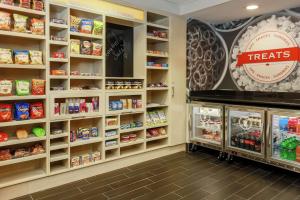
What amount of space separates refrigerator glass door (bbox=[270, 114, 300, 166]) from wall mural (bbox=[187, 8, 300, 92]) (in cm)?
72

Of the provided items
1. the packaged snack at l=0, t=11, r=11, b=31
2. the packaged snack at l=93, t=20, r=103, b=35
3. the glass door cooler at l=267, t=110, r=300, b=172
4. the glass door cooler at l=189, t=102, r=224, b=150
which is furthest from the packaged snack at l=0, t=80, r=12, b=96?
the glass door cooler at l=267, t=110, r=300, b=172

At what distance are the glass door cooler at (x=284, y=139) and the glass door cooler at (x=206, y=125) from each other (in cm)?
72

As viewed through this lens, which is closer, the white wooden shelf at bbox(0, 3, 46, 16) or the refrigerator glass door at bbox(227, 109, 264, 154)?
the white wooden shelf at bbox(0, 3, 46, 16)

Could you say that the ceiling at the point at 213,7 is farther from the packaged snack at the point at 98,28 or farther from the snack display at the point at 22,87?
the snack display at the point at 22,87

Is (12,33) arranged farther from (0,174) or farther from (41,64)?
(0,174)

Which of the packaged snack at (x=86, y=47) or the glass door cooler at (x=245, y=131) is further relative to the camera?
the glass door cooler at (x=245, y=131)

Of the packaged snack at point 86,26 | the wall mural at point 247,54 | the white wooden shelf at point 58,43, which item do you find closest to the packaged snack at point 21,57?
the white wooden shelf at point 58,43

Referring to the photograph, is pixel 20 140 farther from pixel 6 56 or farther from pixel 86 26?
pixel 86 26

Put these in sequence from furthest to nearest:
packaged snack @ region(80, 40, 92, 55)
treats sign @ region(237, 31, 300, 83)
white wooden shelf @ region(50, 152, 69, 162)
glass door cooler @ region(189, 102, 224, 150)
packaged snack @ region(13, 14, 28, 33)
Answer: glass door cooler @ region(189, 102, 224, 150)
treats sign @ region(237, 31, 300, 83)
packaged snack @ region(80, 40, 92, 55)
white wooden shelf @ region(50, 152, 69, 162)
packaged snack @ region(13, 14, 28, 33)

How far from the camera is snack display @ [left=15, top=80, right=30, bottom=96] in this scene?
8.29 feet

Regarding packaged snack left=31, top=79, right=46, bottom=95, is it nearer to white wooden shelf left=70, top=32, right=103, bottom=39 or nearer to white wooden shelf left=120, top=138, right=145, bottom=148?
white wooden shelf left=70, top=32, right=103, bottom=39

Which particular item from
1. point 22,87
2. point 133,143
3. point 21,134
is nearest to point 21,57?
point 22,87

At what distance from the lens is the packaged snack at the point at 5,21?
93.9 inches

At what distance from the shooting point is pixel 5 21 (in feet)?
7.91
